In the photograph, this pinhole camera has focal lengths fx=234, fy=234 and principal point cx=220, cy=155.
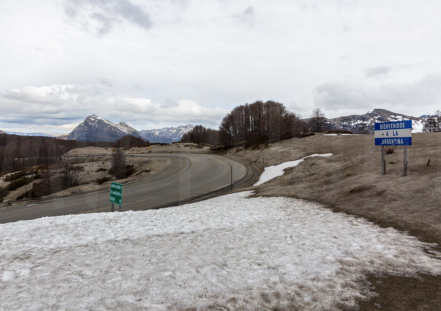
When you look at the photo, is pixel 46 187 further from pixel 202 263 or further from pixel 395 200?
pixel 395 200

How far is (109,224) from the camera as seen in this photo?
8.97 metres

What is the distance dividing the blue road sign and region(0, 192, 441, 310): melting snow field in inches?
258

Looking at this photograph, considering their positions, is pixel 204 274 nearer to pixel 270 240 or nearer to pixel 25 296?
pixel 270 240

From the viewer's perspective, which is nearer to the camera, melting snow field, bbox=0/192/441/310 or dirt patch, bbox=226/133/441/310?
melting snow field, bbox=0/192/441/310

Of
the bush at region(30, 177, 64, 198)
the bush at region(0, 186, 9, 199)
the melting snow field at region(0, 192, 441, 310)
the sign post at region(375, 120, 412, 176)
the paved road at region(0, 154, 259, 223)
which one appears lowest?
the bush at region(0, 186, 9, 199)

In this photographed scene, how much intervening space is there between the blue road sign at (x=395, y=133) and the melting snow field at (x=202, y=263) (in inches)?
258

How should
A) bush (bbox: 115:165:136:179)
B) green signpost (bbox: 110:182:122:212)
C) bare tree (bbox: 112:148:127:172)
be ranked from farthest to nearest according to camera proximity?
bare tree (bbox: 112:148:127:172), bush (bbox: 115:165:136:179), green signpost (bbox: 110:182:122:212)

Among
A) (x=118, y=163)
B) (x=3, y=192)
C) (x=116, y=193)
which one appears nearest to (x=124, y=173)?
(x=118, y=163)

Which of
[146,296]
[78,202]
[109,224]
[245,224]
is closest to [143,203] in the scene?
[78,202]

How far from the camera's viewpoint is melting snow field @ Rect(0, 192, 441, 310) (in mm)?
3818

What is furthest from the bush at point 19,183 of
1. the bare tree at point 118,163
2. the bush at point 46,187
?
the bare tree at point 118,163

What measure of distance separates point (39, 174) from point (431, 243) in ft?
176

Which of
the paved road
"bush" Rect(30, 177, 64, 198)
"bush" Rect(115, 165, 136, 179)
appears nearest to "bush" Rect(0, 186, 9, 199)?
"bush" Rect(30, 177, 64, 198)

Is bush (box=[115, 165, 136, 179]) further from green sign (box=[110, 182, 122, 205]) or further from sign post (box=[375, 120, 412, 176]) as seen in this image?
sign post (box=[375, 120, 412, 176])
